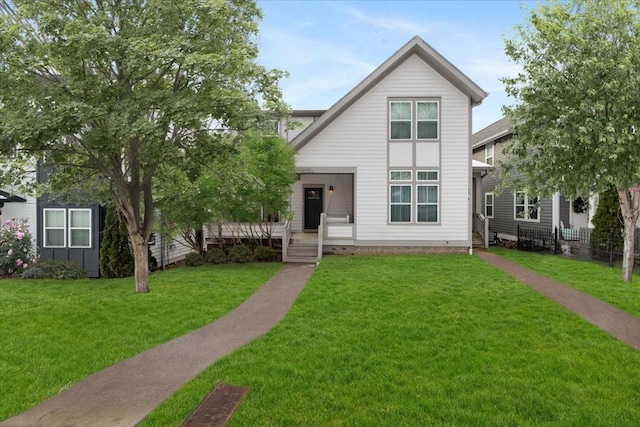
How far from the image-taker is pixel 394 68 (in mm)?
16562

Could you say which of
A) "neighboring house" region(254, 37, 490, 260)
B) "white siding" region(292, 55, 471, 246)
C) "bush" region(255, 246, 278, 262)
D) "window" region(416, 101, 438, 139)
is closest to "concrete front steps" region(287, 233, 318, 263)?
"neighboring house" region(254, 37, 490, 260)

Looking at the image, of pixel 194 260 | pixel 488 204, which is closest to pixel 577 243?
pixel 488 204

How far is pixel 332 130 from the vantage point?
1686 cm

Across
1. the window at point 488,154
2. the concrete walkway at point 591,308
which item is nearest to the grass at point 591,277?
the concrete walkway at point 591,308

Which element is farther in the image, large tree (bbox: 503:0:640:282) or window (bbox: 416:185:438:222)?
window (bbox: 416:185:438:222)

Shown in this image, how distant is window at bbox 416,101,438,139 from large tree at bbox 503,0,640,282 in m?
6.39

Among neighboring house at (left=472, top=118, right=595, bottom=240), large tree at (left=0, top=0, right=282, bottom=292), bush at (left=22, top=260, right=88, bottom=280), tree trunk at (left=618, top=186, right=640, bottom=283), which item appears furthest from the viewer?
neighboring house at (left=472, top=118, right=595, bottom=240)

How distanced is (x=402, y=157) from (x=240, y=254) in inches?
306

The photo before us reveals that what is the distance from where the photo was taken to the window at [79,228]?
1511 cm

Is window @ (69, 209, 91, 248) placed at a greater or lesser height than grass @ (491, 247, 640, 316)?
greater

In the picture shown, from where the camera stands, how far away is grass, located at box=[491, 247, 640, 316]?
29.3ft

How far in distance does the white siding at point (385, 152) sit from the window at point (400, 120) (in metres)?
0.32

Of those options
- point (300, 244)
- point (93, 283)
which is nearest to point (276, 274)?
point (300, 244)

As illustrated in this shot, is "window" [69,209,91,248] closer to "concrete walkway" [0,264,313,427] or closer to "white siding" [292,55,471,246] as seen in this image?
"white siding" [292,55,471,246]
